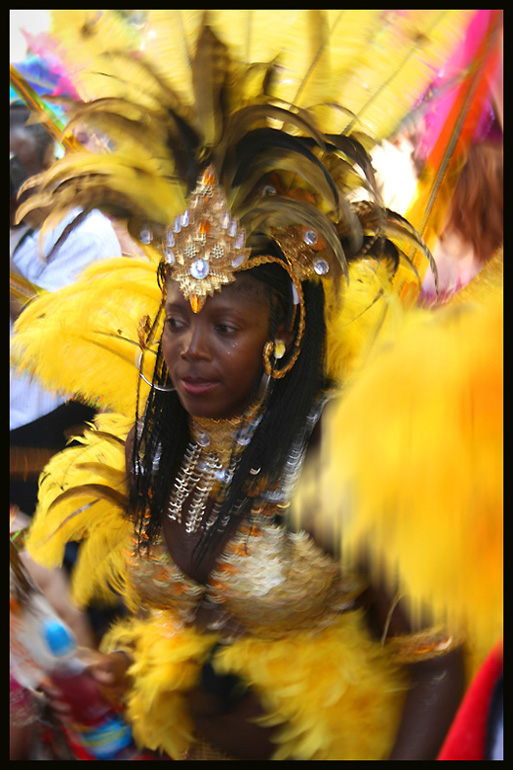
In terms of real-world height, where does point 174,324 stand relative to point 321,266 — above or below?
below

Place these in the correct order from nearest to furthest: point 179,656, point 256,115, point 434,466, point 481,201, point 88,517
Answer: point 434,466 → point 256,115 → point 481,201 → point 179,656 → point 88,517

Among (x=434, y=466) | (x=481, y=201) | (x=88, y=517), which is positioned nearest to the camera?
(x=434, y=466)

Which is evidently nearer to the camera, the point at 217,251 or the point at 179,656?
the point at 217,251

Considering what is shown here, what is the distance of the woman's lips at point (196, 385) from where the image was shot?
5.01 feet

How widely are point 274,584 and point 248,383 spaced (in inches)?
18.5

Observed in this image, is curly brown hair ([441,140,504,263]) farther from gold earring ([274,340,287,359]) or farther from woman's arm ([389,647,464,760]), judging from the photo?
woman's arm ([389,647,464,760])

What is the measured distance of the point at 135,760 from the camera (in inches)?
73.3

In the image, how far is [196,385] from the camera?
153 cm

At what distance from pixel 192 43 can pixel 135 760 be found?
1.84m

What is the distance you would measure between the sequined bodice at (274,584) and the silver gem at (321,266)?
1.95ft

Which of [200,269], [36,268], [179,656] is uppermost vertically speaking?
[200,269]

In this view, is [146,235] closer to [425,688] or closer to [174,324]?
[174,324]

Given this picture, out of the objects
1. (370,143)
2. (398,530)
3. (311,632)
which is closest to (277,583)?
(311,632)

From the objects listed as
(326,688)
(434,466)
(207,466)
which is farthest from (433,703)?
(207,466)
